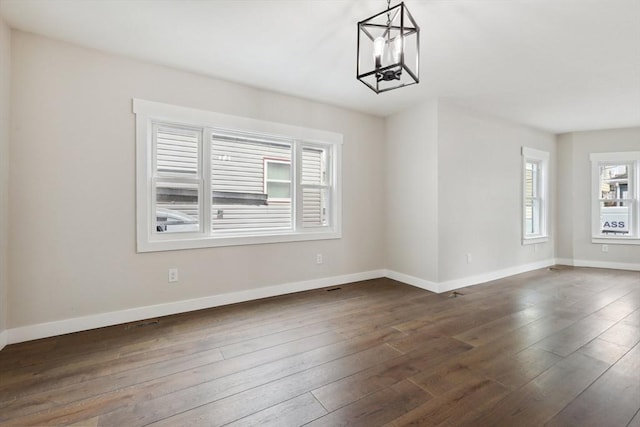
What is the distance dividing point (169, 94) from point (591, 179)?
23.9 feet

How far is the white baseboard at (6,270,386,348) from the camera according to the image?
246 cm

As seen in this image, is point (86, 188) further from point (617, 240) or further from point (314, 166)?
point (617, 240)

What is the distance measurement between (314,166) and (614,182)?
19.2ft

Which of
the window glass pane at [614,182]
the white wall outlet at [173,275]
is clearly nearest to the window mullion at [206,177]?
the white wall outlet at [173,275]

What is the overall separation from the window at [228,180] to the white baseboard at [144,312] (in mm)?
613

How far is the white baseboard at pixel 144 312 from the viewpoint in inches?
96.9

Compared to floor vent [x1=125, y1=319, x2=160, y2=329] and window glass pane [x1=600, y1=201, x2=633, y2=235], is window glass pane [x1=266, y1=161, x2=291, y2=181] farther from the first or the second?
window glass pane [x1=600, y1=201, x2=633, y2=235]

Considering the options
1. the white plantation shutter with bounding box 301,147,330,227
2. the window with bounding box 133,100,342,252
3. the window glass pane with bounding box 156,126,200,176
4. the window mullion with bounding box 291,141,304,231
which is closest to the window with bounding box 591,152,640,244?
the window with bounding box 133,100,342,252

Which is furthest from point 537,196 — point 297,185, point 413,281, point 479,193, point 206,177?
point 206,177

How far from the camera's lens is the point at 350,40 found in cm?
251

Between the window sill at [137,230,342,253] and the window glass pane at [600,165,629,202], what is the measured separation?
545cm

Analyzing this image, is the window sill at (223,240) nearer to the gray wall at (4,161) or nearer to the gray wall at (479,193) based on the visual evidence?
the gray wall at (4,161)

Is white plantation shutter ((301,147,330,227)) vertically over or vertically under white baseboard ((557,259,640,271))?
over

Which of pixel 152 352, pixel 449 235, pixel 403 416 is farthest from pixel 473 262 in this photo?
A: pixel 152 352
